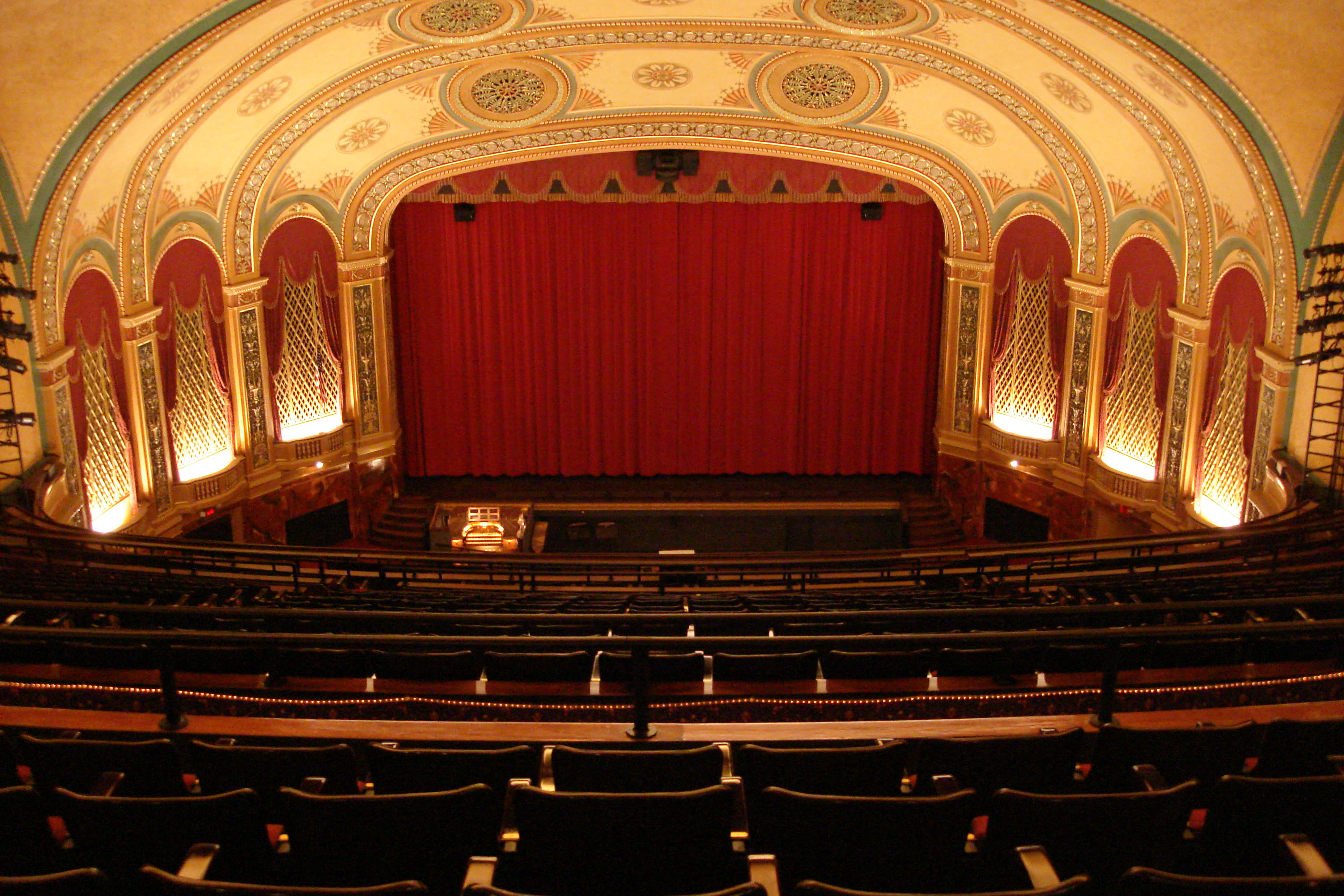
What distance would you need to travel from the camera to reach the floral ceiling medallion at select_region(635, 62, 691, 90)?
14.0 metres

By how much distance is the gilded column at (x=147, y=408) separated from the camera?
13922 millimetres

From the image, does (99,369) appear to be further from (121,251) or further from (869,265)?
(869,265)

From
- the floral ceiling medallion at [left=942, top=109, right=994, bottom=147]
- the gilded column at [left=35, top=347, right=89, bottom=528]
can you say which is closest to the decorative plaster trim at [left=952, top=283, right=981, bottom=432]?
the floral ceiling medallion at [left=942, top=109, right=994, bottom=147]

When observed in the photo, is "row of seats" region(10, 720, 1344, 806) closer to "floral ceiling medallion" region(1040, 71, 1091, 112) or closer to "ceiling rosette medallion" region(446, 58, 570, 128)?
"floral ceiling medallion" region(1040, 71, 1091, 112)

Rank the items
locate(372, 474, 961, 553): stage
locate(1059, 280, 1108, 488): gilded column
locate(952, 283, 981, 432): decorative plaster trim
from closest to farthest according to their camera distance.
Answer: locate(1059, 280, 1108, 488): gilded column → locate(952, 283, 981, 432): decorative plaster trim → locate(372, 474, 961, 553): stage

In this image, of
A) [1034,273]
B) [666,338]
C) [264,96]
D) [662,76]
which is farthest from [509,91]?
[1034,273]

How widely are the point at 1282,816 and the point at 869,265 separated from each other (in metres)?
15.2

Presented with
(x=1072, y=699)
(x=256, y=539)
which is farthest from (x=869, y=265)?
(x=1072, y=699)

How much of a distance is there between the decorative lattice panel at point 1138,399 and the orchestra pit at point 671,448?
7cm

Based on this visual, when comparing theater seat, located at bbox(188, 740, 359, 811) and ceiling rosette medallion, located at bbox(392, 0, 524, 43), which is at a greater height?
ceiling rosette medallion, located at bbox(392, 0, 524, 43)

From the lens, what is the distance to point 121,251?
13352 mm

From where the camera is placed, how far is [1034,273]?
1650cm

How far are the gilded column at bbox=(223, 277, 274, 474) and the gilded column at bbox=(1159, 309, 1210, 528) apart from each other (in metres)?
10.9

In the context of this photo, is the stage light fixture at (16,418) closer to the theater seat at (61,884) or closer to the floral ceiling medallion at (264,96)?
the floral ceiling medallion at (264,96)
